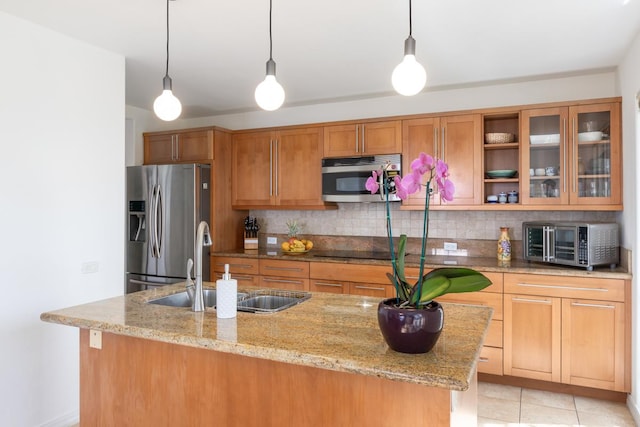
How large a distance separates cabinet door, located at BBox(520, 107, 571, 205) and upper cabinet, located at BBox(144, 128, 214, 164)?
294 cm

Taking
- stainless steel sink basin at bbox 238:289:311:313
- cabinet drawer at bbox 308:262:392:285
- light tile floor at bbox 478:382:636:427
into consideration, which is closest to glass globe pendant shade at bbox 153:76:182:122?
stainless steel sink basin at bbox 238:289:311:313

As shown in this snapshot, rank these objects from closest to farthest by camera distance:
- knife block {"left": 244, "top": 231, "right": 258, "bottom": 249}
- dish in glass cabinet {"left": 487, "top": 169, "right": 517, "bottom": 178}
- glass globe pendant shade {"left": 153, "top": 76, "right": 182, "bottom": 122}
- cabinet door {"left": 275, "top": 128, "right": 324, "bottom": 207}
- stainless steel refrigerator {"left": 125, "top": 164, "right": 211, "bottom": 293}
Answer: glass globe pendant shade {"left": 153, "top": 76, "right": 182, "bottom": 122} < dish in glass cabinet {"left": 487, "top": 169, "right": 517, "bottom": 178} < stainless steel refrigerator {"left": 125, "top": 164, "right": 211, "bottom": 293} < cabinet door {"left": 275, "top": 128, "right": 324, "bottom": 207} < knife block {"left": 244, "top": 231, "right": 258, "bottom": 249}

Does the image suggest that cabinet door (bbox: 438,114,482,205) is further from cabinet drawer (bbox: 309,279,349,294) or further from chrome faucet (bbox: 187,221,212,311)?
chrome faucet (bbox: 187,221,212,311)

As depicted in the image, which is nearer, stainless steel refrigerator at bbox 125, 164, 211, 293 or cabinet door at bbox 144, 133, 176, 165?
stainless steel refrigerator at bbox 125, 164, 211, 293

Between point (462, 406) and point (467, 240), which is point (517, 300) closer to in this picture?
point (467, 240)

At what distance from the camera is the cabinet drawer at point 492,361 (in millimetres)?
3312

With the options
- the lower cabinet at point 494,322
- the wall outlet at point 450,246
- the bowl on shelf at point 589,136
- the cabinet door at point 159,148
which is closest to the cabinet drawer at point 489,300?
the lower cabinet at point 494,322

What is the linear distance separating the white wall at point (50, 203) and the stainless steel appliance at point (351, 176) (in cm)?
187

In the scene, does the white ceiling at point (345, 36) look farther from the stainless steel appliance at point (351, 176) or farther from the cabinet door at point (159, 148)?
the cabinet door at point (159, 148)

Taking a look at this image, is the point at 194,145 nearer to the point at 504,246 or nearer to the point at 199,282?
the point at 199,282

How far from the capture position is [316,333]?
1590 mm

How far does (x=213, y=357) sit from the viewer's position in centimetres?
172

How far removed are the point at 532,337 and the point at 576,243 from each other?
77cm

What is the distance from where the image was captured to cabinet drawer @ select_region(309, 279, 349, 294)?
379cm
